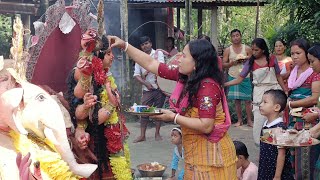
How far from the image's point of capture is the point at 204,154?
3.09 meters

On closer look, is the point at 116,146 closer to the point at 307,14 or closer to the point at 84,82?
the point at 84,82

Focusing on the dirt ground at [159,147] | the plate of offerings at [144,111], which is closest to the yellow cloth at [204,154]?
the plate of offerings at [144,111]

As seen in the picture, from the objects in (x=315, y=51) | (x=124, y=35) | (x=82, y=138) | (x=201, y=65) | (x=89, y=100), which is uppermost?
(x=124, y=35)

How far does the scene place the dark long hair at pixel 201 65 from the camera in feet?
9.76

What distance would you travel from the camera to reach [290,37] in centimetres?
847

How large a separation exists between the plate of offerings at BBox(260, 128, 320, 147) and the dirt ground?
1840 mm

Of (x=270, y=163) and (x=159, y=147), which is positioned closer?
(x=270, y=163)

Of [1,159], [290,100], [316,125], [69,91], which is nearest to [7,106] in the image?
[1,159]

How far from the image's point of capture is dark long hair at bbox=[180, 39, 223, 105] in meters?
2.97

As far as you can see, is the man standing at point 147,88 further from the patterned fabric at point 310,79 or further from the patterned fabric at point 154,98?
the patterned fabric at point 310,79

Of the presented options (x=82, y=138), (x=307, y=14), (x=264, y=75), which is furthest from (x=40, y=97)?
(x=307, y=14)

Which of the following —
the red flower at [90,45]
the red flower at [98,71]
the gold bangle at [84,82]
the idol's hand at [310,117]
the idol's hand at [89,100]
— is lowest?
the idol's hand at [310,117]

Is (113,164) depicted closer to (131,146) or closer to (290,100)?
(290,100)

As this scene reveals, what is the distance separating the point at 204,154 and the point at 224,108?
1.14 feet
